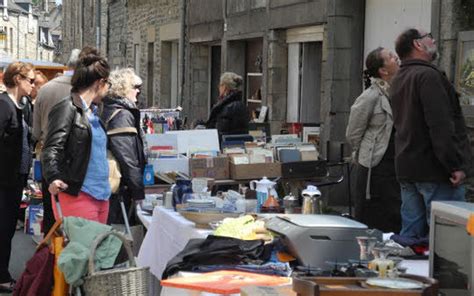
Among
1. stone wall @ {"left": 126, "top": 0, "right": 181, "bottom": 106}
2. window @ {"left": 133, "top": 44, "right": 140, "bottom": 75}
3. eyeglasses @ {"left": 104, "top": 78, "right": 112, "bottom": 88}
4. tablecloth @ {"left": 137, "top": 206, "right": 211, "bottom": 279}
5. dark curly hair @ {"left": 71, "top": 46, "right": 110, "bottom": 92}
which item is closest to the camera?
tablecloth @ {"left": 137, "top": 206, "right": 211, "bottom": 279}

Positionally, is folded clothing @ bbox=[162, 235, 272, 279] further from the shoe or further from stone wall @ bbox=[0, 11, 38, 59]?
stone wall @ bbox=[0, 11, 38, 59]

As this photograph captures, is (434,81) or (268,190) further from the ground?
(434,81)

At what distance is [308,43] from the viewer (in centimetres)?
1320

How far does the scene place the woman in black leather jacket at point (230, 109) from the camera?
10438mm

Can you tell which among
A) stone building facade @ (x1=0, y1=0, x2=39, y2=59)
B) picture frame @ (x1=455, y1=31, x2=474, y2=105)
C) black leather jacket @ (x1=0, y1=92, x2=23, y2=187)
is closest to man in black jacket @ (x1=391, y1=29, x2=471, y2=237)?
picture frame @ (x1=455, y1=31, x2=474, y2=105)

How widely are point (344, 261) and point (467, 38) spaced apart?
15.5 feet

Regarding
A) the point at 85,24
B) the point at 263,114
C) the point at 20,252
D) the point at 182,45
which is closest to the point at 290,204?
the point at 20,252

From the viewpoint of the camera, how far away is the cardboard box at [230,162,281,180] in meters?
8.70

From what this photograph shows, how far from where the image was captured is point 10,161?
7.57 metres

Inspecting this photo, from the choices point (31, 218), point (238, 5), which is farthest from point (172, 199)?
point (238, 5)

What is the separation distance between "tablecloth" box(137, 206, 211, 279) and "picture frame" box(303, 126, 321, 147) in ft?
18.8

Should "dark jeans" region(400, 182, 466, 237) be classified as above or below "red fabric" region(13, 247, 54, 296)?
above

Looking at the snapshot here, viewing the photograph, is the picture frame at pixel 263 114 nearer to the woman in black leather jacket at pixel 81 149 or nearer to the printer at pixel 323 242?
the woman in black leather jacket at pixel 81 149

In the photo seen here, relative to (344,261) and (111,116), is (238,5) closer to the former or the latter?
(111,116)
